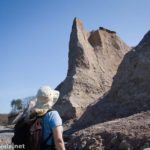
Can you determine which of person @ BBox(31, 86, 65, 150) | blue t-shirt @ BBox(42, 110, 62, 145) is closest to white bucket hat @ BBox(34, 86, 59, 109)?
person @ BBox(31, 86, 65, 150)

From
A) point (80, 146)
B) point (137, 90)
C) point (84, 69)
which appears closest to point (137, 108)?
point (137, 90)

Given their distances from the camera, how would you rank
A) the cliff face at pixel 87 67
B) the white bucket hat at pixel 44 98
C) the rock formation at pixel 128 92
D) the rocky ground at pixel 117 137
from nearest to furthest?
the white bucket hat at pixel 44 98
the rocky ground at pixel 117 137
the rock formation at pixel 128 92
the cliff face at pixel 87 67

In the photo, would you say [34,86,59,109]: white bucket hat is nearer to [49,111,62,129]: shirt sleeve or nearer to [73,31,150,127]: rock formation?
[49,111,62,129]: shirt sleeve

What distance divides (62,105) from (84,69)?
4.60m

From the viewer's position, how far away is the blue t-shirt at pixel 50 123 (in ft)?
14.6

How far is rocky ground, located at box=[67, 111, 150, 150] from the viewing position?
477 inches

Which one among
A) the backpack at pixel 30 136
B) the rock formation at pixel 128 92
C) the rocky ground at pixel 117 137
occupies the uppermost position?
the rock formation at pixel 128 92

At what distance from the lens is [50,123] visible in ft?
14.6

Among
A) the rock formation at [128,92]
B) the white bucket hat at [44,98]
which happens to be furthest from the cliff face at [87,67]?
the white bucket hat at [44,98]

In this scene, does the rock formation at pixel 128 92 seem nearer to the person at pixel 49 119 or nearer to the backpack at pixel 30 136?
the person at pixel 49 119

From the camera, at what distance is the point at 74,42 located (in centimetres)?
3497

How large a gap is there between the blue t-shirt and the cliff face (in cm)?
2411

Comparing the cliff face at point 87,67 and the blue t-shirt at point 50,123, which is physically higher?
the cliff face at point 87,67

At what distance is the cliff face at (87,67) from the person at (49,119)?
23974 millimetres
